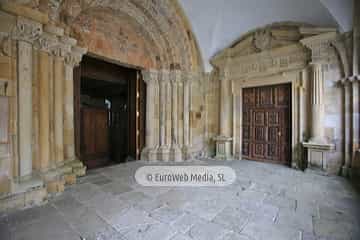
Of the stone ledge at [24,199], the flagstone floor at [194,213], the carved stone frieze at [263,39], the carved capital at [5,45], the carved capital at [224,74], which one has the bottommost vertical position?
the flagstone floor at [194,213]

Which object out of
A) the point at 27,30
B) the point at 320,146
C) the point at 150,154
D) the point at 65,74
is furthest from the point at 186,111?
the point at 27,30

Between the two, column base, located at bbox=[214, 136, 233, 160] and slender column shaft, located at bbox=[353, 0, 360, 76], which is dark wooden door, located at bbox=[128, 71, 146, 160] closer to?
column base, located at bbox=[214, 136, 233, 160]

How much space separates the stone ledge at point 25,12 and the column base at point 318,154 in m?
4.93

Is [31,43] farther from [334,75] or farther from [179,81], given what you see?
[334,75]

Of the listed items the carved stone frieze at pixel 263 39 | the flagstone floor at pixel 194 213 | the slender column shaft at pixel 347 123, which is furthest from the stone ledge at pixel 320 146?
the carved stone frieze at pixel 263 39

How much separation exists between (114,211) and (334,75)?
179 inches

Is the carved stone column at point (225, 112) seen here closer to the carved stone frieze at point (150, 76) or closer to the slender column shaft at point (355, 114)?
the carved stone frieze at point (150, 76)

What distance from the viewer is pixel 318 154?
139 inches

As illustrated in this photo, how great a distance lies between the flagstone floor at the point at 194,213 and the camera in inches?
63.0

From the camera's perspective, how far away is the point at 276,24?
4.17m

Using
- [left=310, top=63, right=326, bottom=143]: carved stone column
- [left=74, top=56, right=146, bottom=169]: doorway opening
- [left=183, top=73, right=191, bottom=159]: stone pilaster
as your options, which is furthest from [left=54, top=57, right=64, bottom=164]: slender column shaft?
[left=310, top=63, right=326, bottom=143]: carved stone column

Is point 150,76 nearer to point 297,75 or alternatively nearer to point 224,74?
point 224,74

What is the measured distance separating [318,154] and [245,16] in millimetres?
3506

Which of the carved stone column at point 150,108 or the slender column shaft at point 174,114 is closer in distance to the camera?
the carved stone column at point 150,108
